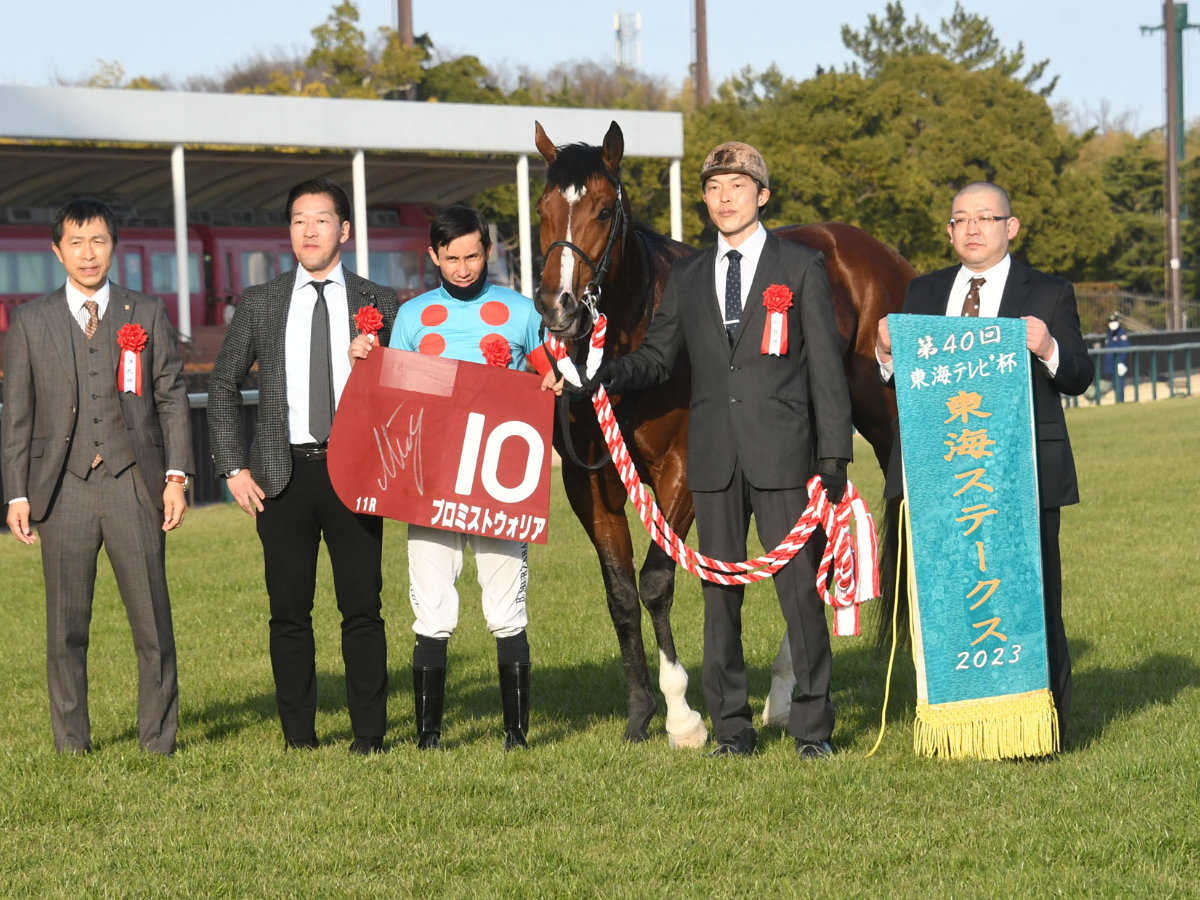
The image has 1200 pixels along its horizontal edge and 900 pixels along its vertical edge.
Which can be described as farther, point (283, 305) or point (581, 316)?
point (283, 305)

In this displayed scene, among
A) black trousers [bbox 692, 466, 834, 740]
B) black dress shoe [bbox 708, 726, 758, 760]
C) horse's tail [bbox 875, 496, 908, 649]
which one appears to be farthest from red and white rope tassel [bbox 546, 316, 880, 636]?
horse's tail [bbox 875, 496, 908, 649]

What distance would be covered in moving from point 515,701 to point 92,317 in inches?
87.0

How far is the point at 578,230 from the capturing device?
5.21 meters

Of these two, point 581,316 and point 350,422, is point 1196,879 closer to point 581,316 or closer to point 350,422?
point 581,316

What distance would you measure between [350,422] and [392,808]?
1.41 m

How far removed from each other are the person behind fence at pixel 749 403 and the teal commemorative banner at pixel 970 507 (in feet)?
0.95

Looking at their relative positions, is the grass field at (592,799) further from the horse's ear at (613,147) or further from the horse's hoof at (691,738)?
the horse's ear at (613,147)

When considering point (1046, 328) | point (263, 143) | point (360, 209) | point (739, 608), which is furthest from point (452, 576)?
point (263, 143)

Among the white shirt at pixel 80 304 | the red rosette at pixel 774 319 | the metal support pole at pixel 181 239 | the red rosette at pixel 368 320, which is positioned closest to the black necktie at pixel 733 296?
the red rosette at pixel 774 319

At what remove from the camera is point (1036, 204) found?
4403cm

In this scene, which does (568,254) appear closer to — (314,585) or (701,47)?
(314,585)

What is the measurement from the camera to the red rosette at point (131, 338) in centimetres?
538

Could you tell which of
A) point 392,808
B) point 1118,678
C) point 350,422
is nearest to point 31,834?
point 392,808
